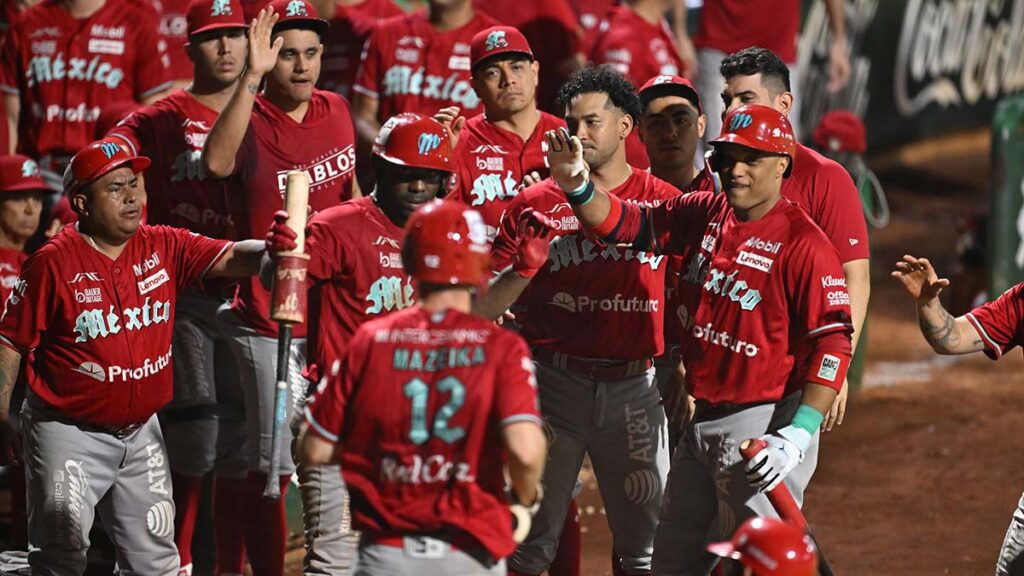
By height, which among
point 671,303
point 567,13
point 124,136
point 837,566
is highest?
point 567,13

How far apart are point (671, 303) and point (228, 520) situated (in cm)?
224

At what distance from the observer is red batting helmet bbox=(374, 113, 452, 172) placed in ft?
18.5

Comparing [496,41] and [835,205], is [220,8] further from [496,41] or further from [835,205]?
[835,205]

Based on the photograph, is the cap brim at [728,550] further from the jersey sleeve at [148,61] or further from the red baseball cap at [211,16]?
the jersey sleeve at [148,61]

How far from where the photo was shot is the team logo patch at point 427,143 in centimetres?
564

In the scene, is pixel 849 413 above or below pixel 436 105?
below

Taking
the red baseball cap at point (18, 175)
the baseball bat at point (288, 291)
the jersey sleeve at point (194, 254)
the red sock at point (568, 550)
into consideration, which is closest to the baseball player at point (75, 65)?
the red baseball cap at point (18, 175)

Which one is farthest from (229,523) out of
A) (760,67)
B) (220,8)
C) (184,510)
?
(760,67)

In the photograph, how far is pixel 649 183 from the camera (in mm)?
6406

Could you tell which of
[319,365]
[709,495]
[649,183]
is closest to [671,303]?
[649,183]

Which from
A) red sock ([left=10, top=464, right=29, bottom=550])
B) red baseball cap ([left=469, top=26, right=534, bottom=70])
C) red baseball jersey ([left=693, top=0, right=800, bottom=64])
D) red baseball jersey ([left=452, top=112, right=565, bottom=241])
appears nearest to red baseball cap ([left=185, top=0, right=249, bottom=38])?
red baseball cap ([left=469, top=26, right=534, bottom=70])

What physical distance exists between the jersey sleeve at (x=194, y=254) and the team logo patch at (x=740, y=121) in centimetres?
212

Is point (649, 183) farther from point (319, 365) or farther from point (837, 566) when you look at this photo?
point (837, 566)

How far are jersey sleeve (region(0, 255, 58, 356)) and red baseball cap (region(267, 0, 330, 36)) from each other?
65.2 inches
